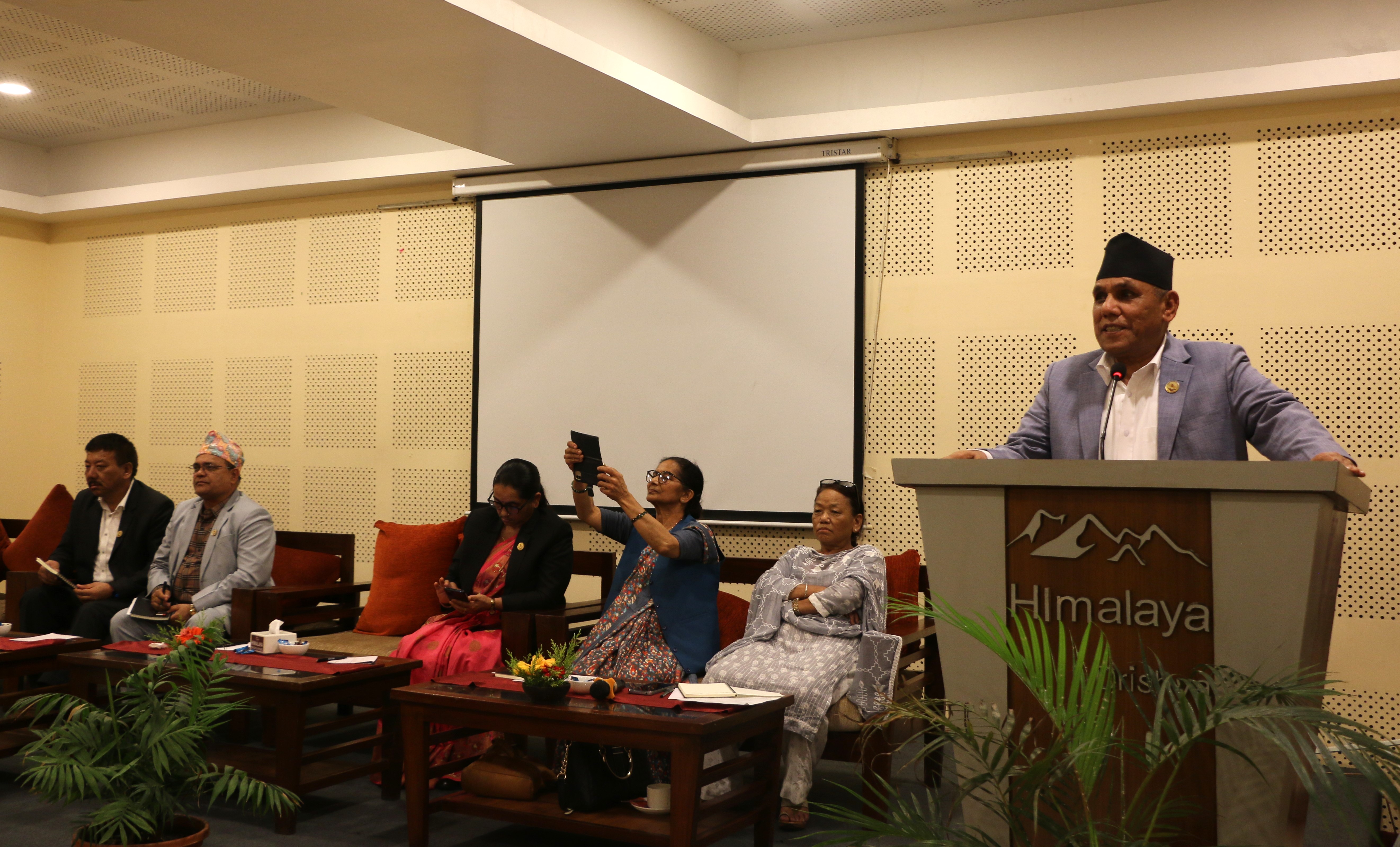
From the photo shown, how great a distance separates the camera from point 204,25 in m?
4.04

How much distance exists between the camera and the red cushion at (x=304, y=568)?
17.7ft

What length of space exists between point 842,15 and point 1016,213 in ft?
3.86

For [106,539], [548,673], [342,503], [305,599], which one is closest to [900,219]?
[548,673]

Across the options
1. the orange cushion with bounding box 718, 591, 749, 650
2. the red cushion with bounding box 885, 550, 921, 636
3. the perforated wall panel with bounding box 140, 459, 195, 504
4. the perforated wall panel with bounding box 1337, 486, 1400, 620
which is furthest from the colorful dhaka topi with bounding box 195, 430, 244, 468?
the perforated wall panel with bounding box 1337, 486, 1400, 620

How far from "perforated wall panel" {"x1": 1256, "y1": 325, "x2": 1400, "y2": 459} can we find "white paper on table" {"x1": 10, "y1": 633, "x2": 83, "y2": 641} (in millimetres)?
4901

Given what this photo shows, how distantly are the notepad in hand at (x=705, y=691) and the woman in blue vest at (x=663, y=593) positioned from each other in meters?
0.50

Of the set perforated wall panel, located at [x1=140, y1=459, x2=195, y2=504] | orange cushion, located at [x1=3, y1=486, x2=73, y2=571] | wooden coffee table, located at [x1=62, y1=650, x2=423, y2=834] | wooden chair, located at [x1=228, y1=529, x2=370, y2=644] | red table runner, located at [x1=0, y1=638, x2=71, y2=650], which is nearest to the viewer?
wooden coffee table, located at [x1=62, y1=650, x2=423, y2=834]

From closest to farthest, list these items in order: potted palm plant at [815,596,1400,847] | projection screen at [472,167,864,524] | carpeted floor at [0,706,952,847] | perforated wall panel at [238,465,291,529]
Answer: potted palm plant at [815,596,1400,847], carpeted floor at [0,706,952,847], projection screen at [472,167,864,524], perforated wall panel at [238,465,291,529]

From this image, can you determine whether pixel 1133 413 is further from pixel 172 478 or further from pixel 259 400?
pixel 172 478

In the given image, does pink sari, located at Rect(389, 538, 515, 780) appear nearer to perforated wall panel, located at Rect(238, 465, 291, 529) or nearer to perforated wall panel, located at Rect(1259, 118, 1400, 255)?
perforated wall panel, located at Rect(238, 465, 291, 529)

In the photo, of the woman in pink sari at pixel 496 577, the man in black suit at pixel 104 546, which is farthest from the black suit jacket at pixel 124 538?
the woman in pink sari at pixel 496 577

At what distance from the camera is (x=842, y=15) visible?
497 cm

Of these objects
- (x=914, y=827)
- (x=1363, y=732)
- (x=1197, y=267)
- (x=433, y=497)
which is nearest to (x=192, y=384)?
(x=433, y=497)

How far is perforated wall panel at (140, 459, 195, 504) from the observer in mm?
6832
